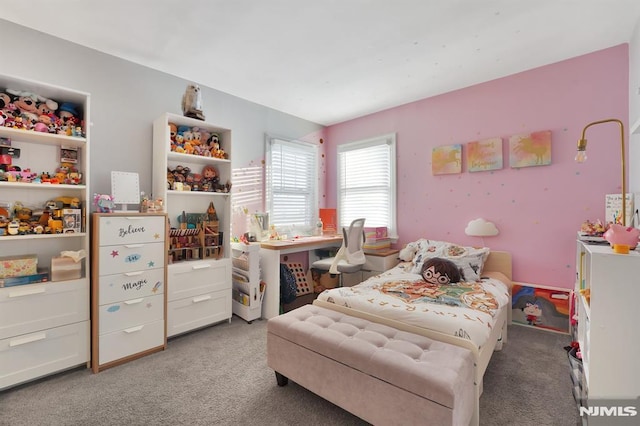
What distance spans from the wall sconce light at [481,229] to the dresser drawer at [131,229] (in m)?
3.13

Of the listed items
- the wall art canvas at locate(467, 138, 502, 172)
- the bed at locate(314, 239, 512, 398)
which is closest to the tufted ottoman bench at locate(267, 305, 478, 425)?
the bed at locate(314, 239, 512, 398)

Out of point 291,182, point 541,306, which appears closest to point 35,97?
point 291,182

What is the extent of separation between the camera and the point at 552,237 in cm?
283

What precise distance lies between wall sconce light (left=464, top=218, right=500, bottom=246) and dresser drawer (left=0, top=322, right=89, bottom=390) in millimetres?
3658

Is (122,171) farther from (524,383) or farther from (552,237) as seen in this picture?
(552,237)

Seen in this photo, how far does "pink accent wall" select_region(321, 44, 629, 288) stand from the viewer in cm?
260

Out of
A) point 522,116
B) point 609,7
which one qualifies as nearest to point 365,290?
point 522,116

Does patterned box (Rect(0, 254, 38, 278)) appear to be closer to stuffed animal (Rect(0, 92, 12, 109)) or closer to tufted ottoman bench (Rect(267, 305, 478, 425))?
stuffed animal (Rect(0, 92, 12, 109))

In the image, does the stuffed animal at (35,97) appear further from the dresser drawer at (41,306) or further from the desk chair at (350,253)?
the desk chair at (350,253)

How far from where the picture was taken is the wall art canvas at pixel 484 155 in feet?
10.2

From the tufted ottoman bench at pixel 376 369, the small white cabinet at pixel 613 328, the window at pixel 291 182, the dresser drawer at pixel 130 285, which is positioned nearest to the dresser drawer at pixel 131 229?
the dresser drawer at pixel 130 285

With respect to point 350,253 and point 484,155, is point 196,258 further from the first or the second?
point 484,155

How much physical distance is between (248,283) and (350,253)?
1.19 m

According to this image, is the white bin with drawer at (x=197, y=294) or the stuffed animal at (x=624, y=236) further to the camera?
the white bin with drawer at (x=197, y=294)
